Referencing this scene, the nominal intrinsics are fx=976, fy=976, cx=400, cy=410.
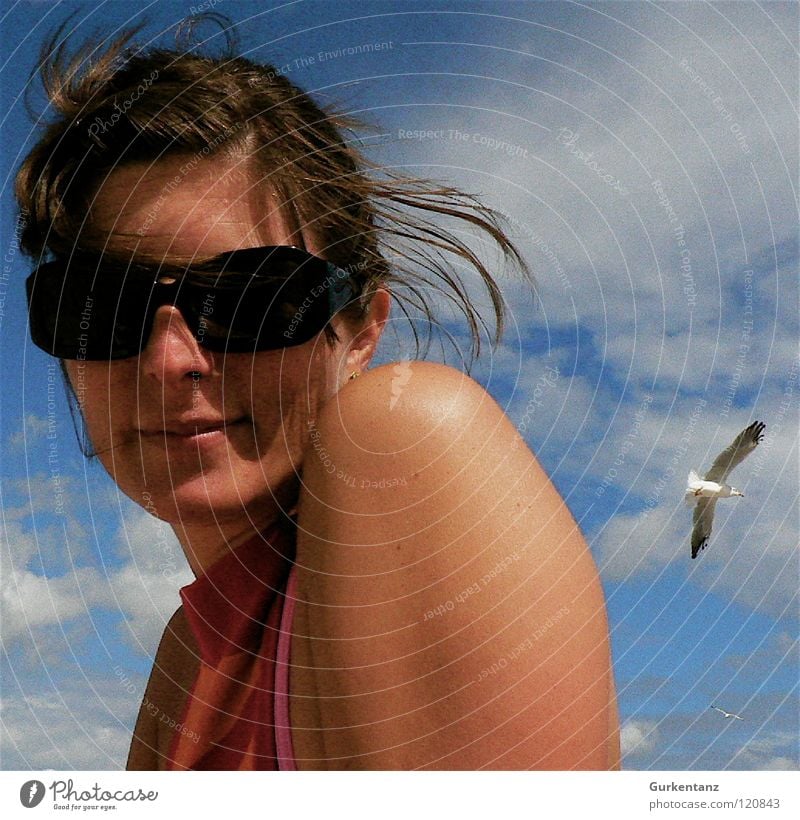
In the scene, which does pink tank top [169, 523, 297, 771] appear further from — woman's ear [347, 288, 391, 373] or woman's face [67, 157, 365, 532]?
woman's ear [347, 288, 391, 373]

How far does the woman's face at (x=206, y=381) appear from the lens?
1866 millimetres

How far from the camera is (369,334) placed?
204 cm

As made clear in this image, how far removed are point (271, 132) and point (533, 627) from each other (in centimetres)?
111

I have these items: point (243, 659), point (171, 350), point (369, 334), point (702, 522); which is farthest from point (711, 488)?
point (171, 350)

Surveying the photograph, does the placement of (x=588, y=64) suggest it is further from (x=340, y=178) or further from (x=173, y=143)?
(x=173, y=143)

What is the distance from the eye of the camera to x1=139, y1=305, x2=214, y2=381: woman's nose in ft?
6.07

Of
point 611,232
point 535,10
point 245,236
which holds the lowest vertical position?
point 245,236

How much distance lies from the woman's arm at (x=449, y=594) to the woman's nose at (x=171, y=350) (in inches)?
15.9

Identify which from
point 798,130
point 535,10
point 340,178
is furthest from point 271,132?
point 798,130

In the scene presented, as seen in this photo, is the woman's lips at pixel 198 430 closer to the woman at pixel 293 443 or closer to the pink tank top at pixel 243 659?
the woman at pixel 293 443

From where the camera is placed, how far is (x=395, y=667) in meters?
1.55

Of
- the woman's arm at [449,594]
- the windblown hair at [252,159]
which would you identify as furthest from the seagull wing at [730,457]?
the woman's arm at [449,594]

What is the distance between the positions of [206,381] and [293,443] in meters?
0.21
